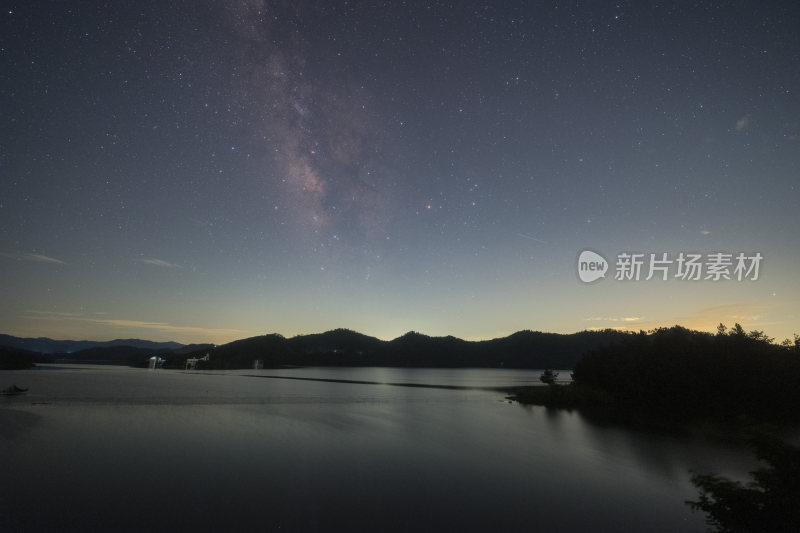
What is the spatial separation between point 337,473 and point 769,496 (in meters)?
19.5

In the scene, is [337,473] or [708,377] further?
[708,377]

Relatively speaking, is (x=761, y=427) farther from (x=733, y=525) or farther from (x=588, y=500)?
(x=588, y=500)

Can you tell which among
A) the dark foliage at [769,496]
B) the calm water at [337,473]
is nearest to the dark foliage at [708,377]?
the calm water at [337,473]

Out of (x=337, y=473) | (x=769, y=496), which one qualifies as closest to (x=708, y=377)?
(x=769, y=496)

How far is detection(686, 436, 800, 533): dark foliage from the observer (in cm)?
1057

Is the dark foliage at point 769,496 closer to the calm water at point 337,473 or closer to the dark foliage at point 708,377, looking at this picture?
the calm water at point 337,473

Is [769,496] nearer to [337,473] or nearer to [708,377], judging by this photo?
[337,473]

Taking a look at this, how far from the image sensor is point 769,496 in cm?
1093

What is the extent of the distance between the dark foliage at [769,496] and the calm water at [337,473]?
5.05m

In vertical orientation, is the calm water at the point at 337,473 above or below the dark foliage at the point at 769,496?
below

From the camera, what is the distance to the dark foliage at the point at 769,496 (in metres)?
10.6

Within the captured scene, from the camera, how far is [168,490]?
19188mm

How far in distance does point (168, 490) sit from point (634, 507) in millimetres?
21811

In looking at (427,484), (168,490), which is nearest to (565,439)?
(427,484)
